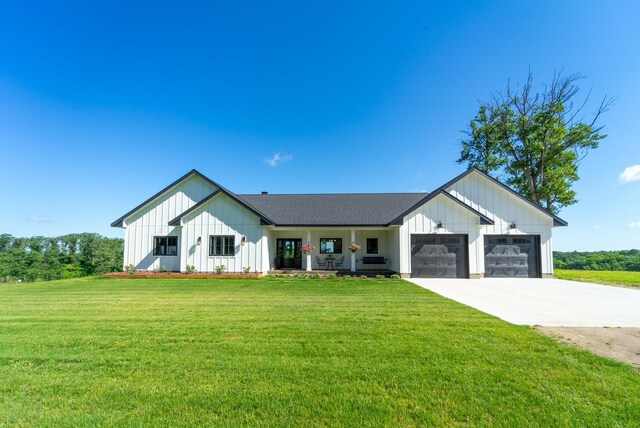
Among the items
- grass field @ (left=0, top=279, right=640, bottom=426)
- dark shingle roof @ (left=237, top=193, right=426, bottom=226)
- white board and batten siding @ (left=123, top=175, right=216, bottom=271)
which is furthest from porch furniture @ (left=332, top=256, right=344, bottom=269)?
grass field @ (left=0, top=279, right=640, bottom=426)

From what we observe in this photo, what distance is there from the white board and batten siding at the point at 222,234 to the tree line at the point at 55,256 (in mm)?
27510

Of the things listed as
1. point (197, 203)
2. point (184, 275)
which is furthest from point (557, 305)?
point (197, 203)

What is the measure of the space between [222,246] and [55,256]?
40.7m

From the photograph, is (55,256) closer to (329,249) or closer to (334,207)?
(329,249)

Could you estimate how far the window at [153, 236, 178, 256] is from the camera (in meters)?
15.6

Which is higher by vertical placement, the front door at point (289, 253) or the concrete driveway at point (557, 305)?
the front door at point (289, 253)

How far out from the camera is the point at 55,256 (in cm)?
3856

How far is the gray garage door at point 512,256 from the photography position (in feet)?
47.4

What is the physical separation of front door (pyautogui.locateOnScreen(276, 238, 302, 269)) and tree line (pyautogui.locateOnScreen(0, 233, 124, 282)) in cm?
2912

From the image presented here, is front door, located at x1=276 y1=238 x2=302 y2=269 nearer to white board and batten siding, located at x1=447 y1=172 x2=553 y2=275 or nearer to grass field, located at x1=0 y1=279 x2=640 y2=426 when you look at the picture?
white board and batten siding, located at x1=447 y1=172 x2=553 y2=275

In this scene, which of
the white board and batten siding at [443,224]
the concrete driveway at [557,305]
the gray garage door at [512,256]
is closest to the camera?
the concrete driveway at [557,305]

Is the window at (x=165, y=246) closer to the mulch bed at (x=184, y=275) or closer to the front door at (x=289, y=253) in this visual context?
the mulch bed at (x=184, y=275)

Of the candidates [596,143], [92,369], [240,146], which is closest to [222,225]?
[240,146]

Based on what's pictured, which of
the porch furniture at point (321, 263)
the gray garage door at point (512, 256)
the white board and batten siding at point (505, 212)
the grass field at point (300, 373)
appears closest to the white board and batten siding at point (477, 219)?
the white board and batten siding at point (505, 212)
